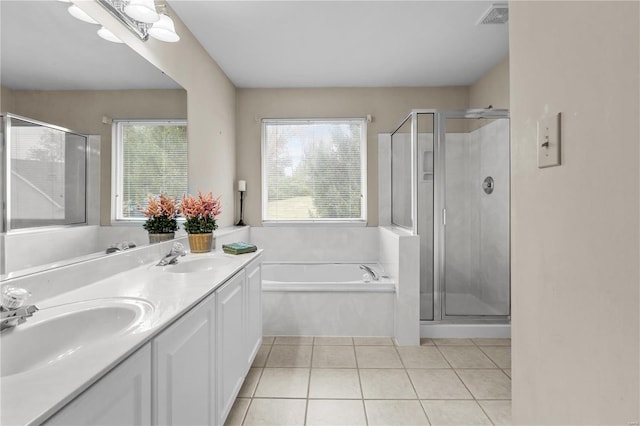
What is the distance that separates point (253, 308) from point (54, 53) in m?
1.64

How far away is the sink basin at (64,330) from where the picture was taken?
2.74 feet

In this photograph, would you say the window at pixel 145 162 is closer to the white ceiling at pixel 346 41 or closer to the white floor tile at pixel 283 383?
the white ceiling at pixel 346 41

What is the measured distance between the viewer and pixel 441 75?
3.53 m

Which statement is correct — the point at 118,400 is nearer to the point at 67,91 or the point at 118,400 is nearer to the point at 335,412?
the point at 67,91

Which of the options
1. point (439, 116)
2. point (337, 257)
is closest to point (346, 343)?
point (337, 257)

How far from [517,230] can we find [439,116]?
2.25 m

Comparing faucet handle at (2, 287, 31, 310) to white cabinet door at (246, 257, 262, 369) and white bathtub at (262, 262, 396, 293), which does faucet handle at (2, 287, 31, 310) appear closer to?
white cabinet door at (246, 257, 262, 369)

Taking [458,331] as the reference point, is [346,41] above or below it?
above

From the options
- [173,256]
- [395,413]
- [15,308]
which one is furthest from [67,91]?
[395,413]

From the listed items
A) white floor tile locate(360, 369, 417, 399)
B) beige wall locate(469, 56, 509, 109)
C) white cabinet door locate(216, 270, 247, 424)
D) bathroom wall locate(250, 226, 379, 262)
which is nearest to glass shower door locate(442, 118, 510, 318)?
beige wall locate(469, 56, 509, 109)

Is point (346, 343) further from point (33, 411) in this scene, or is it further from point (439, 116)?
point (33, 411)

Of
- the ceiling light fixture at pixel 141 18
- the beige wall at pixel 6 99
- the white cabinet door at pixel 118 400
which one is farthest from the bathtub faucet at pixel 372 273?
the beige wall at pixel 6 99

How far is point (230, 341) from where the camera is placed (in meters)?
1.62

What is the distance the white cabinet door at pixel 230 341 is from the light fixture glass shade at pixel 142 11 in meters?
1.52
